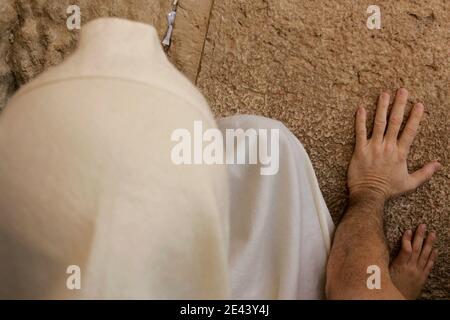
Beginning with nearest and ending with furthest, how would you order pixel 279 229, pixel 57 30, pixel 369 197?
1. pixel 279 229
2. pixel 369 197
3. pixel 57 30

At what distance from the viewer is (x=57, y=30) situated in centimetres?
193

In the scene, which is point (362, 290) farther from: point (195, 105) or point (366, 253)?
point (195, 105)

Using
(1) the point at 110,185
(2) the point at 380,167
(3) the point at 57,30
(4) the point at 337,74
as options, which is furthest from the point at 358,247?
(3) the point at 57,30

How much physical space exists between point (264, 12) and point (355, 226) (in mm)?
703

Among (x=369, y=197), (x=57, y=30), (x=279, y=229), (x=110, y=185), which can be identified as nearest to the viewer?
(x=110, y=185)

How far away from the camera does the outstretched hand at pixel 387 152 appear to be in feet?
5.57

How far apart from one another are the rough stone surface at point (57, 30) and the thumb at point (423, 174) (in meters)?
0.75

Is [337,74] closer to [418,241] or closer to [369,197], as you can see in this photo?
[369,197]

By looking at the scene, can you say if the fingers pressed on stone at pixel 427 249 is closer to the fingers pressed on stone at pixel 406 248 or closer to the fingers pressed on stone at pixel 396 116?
the fingers pressed on stone at pixel 406 248

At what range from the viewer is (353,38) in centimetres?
173

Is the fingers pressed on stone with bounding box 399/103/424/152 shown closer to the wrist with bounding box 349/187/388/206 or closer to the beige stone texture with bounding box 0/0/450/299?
the beige stone texture with bounding box 0/0/450/299

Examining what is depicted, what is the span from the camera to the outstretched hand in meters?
1.70

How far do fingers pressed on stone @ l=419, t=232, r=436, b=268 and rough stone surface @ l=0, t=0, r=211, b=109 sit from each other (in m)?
0.89

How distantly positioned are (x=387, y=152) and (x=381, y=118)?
0.10m
